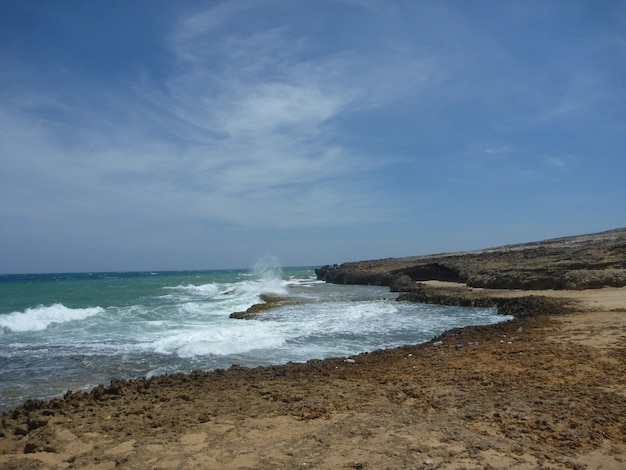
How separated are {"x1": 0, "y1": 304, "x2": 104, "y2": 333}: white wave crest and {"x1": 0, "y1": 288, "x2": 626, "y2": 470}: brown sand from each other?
1410 centimetres

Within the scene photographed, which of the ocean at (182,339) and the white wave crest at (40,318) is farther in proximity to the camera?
the white wave crest at (40,318)

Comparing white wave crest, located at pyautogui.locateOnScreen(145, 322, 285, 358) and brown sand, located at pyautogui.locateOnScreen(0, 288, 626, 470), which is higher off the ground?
brown sand, located at pyautogui.locateOnScreen(0, 288, 626, 470)

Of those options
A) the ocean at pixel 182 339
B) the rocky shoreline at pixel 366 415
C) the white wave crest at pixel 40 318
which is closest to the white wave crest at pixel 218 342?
the ocean at pixel 182 339

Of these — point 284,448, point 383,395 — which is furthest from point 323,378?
point 284,448

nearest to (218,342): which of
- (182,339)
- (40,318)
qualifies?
(182,339)

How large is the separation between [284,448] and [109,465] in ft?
6.56

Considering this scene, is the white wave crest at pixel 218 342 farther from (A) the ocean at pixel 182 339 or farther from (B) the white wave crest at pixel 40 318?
(B) the white wave crest at pixel 40 318

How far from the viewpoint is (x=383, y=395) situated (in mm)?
6844

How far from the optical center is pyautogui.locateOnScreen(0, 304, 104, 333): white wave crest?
18781 mm

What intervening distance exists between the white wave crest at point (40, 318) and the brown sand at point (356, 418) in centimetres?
1410

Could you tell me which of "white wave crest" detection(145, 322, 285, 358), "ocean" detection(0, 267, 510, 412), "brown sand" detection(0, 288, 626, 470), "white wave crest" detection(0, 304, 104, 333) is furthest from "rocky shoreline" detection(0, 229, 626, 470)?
"white wave crest" detection(0, 304, 104, 333)

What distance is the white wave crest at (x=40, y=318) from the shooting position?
61.6ft

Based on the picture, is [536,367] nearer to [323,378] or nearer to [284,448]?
[323,378]

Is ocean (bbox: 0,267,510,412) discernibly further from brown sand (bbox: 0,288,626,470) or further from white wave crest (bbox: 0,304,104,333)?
brown sand (bbox: 0,288,626,470)
